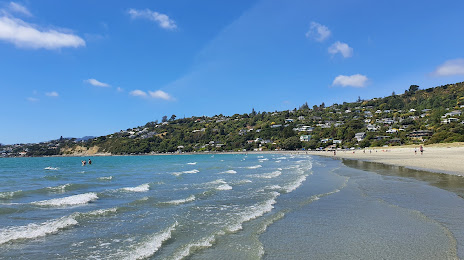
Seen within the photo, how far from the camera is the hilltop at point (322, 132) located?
10756cm

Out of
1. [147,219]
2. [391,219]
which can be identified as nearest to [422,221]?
[391,219]

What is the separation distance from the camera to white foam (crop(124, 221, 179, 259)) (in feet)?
22.0

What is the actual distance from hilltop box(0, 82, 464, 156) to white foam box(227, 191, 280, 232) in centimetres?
8964

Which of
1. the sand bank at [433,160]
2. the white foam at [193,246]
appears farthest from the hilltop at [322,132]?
the white foam at [193,246]

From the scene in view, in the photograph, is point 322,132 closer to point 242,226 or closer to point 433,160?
point 433,160

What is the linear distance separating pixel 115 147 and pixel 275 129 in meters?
89.4

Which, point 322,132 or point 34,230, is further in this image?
point 322,132

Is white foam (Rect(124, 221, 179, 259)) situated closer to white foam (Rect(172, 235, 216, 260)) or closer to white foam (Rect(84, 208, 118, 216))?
white foam (Rect(172, 235, 216, 260))

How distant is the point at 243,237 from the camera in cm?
814

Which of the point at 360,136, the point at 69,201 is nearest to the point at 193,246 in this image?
the point at 69,201

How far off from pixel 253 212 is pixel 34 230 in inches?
272

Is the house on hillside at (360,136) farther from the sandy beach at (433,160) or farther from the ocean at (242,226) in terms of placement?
the ocean at (242,226)

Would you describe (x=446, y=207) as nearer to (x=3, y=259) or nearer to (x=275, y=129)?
(x=3, y=259)

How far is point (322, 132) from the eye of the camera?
13712cm
